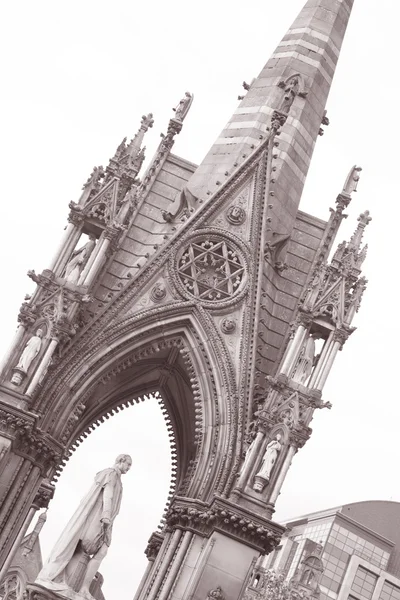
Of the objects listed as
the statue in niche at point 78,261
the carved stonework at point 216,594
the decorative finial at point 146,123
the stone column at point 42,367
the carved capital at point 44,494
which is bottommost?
the carved stonework at point 216,594

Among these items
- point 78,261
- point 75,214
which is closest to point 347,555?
point 78,261

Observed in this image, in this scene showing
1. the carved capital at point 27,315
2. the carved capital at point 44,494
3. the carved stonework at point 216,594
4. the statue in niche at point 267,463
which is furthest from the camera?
the carved capital at point 44,494

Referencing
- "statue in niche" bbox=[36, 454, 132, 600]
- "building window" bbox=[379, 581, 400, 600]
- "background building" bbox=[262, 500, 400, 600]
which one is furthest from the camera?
"building window" bbox=[379, 581, 400, 600]

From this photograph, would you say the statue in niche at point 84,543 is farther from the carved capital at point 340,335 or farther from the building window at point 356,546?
the building window at point 356,546

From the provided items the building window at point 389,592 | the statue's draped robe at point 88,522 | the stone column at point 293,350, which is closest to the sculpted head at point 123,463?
the statue's draped robe at point 88,522

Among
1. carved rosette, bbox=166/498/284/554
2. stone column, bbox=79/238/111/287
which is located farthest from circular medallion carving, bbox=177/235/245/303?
carved rosette, bbox=166/498/284/554

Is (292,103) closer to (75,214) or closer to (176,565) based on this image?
(75,214)

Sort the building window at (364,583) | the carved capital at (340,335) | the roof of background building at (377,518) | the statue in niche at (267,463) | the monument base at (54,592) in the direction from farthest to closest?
the roof of background building at (377,518) < the building window at (364,583) < the carved capital at (340,335) < the statue in niche at (267,463) < the monument base at (54,592)

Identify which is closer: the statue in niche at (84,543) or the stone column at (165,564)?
the statue in niche at (84,543)

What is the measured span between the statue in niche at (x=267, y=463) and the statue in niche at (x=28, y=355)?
4518 millimetres

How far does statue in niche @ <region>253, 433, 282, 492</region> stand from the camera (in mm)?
24906

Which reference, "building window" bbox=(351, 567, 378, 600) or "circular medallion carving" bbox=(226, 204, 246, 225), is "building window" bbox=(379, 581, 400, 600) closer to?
"building window" bbox=(351, 567, 378, 600)

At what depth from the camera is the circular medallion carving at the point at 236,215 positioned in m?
28.2

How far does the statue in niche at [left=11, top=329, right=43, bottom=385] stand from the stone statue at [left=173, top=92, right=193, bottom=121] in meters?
6.85
